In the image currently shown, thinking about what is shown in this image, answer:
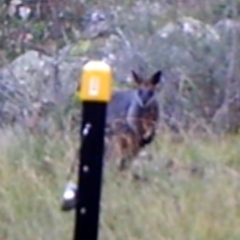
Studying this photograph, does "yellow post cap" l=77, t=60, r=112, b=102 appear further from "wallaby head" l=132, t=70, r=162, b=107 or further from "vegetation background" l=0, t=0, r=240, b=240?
"wallaby head" l=132, t=70, r=162, b=107

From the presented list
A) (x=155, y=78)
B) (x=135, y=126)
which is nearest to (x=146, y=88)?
(x=155, y=78)

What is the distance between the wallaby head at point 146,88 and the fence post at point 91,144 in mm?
4679

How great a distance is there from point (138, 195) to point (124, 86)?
408 cm

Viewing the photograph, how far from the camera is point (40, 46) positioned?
1180 centimetres

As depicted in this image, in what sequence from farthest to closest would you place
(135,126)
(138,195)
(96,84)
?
(135,126), (138,195), (96,84)

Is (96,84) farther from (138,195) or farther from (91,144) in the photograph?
(138,195)

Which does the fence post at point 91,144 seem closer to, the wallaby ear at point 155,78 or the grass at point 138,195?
the grass at point 138,195

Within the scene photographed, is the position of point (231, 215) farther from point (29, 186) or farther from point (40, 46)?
point (40, 46)

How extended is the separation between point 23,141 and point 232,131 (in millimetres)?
2111

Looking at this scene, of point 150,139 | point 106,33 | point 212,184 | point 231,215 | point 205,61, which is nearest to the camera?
point 231,215

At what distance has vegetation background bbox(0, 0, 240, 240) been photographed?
20.4 feet

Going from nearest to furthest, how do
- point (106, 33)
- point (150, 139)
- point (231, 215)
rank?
1. point (231, 215)
2. point (150, 139)
3. point (106, 33)

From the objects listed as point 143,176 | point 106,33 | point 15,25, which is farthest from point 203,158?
point 15,25

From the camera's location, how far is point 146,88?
927cm
